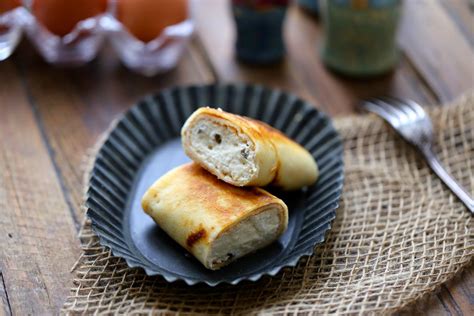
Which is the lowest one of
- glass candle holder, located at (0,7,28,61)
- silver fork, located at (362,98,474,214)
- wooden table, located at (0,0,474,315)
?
silver fork, located at (362,98,474,214)

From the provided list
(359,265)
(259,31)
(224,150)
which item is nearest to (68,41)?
(259,31)

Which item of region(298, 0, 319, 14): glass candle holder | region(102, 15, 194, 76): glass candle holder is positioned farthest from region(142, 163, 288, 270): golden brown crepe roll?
region(298, 0, 319, 14): glass candle holder

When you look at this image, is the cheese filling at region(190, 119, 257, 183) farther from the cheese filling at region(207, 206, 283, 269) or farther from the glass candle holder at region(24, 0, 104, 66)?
the glass candle holder at region(24, 0, 104, 66)

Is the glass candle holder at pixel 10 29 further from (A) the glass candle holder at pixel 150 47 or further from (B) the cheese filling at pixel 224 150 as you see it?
(B) the cheese filling at pixel 224 150

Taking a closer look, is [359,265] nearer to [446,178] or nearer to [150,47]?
[446,178]

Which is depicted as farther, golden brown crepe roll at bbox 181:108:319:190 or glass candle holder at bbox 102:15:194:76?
glass candle holder at bbox 102:15:194:76

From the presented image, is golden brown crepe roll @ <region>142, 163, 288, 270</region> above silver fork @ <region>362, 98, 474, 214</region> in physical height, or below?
above

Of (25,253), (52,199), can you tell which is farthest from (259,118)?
(25,253)

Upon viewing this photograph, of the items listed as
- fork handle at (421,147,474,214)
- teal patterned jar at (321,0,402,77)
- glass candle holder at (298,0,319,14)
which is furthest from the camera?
glass candle holder at (298,0,319,14)
